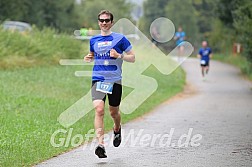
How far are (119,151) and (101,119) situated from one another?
0.95 m

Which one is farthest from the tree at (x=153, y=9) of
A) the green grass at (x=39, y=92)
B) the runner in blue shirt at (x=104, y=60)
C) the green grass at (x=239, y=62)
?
the runner in blue shirt at (x=104, y=60)

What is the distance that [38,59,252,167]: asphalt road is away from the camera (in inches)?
369

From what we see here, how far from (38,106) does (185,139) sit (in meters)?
5.50

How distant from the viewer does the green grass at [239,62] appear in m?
35.5

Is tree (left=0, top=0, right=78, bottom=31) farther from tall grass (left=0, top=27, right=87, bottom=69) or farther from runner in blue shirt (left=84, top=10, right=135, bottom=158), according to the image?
runner in blue shirt (left=84, top=10, right=135, bottom=158)

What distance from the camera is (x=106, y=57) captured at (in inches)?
375

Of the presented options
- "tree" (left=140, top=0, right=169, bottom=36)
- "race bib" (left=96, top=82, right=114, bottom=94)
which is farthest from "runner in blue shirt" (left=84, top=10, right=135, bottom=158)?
"tree" (left=140, top=0, right=169, bottom=36)

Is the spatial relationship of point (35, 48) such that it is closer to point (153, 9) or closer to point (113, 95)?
point (113, 95)

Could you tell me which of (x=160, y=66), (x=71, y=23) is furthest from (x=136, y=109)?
(x=71, y=23)

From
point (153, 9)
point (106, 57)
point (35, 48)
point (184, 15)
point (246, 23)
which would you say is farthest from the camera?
point (153, 9)

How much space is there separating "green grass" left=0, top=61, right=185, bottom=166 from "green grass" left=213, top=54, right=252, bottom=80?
6.92m

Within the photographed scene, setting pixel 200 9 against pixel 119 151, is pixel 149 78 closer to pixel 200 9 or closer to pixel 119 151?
pixel 119 151

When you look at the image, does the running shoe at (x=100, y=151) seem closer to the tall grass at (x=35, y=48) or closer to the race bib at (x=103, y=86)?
the race bib at (x=103, y=86)

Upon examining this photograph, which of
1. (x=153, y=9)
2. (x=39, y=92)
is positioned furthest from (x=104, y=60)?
(x=153, y=9)
